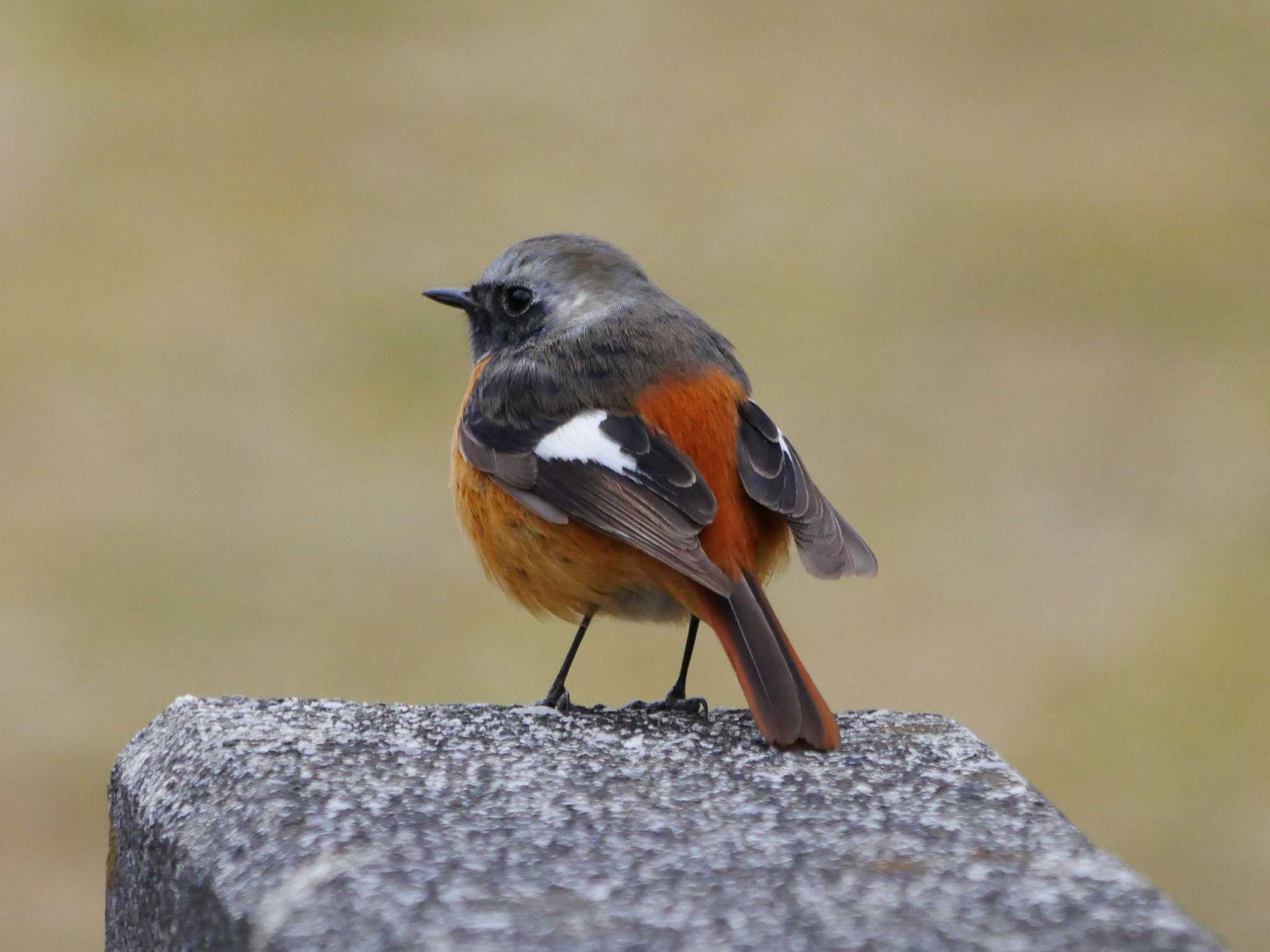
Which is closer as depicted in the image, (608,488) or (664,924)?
(664,924)

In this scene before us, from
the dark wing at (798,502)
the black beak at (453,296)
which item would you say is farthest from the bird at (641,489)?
the black beak at (453,296)

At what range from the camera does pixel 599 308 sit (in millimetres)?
4539

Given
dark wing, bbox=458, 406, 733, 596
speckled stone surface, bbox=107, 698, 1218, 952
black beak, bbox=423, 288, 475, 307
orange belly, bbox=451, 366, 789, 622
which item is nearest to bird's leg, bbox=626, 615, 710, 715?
orange belly, bbox=451, 366, 789, 622

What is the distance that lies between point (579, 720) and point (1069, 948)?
1.32 meters

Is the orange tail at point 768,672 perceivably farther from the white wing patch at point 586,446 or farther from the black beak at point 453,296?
the black beak at point 453,296

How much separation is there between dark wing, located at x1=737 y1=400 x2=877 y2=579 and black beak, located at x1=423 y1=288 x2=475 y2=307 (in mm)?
1301

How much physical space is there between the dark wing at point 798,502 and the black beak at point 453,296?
1.30m

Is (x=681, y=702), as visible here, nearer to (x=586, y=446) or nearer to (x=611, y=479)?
(x=611, y=479)

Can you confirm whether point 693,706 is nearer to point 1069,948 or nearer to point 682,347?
point 682,347

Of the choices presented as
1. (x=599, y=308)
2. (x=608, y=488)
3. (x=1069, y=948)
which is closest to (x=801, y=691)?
(x=608, y=488)

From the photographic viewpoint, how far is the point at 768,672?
3.09 metres

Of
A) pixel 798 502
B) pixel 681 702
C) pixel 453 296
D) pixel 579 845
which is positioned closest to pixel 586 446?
pixel 798 502

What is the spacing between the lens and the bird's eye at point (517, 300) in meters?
4.79

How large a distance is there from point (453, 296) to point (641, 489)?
1590 mm
